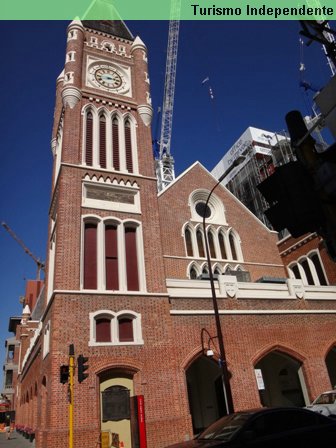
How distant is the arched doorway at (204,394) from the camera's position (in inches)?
835

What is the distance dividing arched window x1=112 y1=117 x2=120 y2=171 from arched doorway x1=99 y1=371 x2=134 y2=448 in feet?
37.9

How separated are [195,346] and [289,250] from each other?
1442 cm

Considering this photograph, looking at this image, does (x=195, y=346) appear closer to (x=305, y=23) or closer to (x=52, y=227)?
(x=52, y=227)

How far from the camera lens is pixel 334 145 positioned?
3396 millimetres

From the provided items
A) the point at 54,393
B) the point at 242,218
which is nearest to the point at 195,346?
the point at 54,393

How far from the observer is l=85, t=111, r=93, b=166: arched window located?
2080 centimetres

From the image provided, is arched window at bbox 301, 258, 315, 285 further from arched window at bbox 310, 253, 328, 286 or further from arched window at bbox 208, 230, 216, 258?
arched window at bbox 208, 230, 216, 258

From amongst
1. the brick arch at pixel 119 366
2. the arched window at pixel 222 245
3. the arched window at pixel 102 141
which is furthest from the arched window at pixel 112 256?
the arched window at pixel 222 245

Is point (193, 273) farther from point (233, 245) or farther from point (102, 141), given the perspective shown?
point (102, 141)

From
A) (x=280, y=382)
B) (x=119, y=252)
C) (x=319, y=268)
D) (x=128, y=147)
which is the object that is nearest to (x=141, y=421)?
(x=119, y=252)

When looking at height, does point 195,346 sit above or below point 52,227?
below

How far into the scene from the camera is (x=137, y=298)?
17344 mm

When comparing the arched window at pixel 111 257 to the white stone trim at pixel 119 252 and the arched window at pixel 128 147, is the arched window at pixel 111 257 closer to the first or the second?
the white stone trim at pixel 119 252

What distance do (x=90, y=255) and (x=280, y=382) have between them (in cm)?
1454
